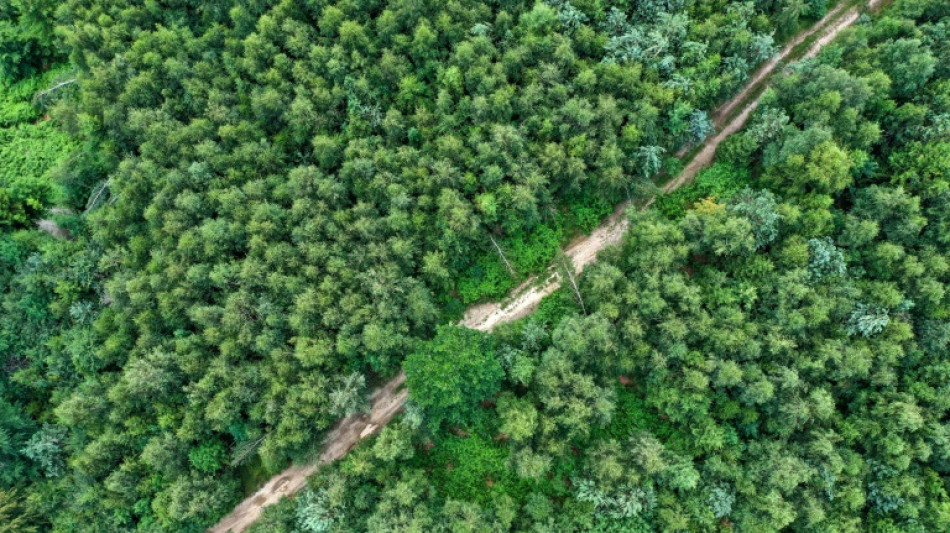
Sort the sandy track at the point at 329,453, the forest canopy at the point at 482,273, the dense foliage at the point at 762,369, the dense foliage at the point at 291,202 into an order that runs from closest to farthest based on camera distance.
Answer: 1. the dense foliage at the point at 762,369
2. the forest canopy at the point at 482,273
3. the dense foliage at the point at 291,202
4. the sandy track at the point at 329,453

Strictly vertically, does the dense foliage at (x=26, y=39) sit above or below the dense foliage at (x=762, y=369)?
above

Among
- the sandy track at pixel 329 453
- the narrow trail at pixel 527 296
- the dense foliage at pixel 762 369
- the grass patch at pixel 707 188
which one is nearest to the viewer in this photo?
the dense foliage at pixel 762 369

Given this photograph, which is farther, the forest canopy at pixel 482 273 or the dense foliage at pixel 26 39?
the dense foliage at pixel 26 39

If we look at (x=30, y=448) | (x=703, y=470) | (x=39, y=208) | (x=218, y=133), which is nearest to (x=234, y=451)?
(x=30, y=448)

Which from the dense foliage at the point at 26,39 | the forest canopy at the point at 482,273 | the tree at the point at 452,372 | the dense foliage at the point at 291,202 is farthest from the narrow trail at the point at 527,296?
the dense foliage at the point at 26,39

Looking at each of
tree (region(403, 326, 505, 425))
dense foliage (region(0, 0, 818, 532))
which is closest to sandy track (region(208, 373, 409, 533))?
dense foliage (region(0, 0, 818, 532))

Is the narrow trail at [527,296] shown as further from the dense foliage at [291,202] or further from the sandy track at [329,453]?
the dense foliage at [291,202]

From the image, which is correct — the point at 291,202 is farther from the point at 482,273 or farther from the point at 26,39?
the point at 26,39
